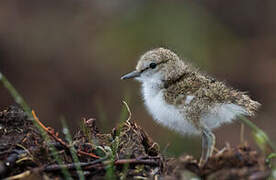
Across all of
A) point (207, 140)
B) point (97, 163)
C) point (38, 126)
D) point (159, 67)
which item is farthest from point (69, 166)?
point (159, 67)

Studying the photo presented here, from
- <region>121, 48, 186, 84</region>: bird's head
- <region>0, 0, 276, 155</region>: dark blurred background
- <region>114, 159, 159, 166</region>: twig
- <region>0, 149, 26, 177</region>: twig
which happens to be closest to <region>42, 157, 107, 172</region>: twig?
<region>114, 159, 159, 166</region>: twig

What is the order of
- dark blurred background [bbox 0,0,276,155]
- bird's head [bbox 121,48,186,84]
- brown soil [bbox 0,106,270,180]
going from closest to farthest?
brown soil [bbox 0,106,270,180]
bird's head [bbox 121,48,186,84]
dark blurred background [bbox 0,0,276,155]

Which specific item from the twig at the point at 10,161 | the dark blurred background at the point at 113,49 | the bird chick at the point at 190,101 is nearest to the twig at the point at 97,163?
the twig at the point at 10,161

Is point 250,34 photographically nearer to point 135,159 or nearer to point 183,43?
point 183,43

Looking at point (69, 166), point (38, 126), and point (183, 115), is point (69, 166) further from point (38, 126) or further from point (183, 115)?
point (183, 115)

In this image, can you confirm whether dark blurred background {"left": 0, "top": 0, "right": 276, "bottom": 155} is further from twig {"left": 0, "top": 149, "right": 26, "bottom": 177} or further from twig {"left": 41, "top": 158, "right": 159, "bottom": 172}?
twig {"left": 0, "top": 149, "right": 26, "bottom": 177}

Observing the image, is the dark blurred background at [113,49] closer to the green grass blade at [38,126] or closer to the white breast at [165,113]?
the white breast at [165,113]

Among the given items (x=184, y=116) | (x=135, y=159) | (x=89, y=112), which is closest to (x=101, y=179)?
(x=135, y=159)

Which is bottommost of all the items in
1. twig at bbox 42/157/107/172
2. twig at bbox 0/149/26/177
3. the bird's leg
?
the bird's leg

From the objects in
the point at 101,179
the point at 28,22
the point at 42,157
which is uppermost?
the point at 28,22
